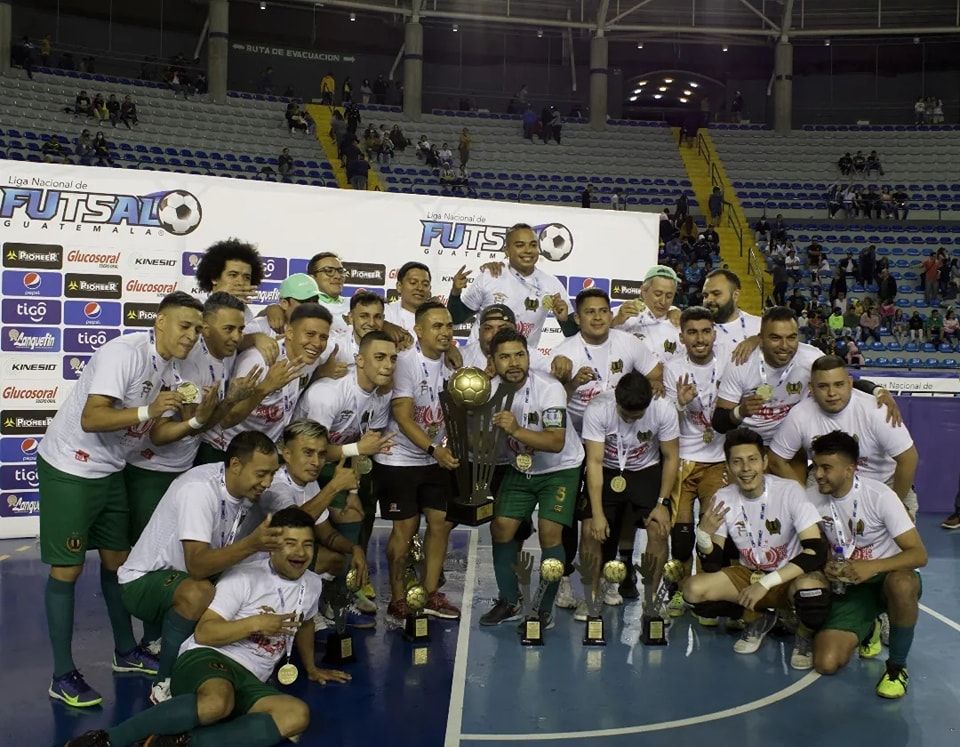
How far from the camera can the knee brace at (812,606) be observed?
5730 millimetres

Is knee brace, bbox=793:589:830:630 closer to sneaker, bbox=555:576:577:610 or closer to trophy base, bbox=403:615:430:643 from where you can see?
sneaker, bbox=555:576:577:610

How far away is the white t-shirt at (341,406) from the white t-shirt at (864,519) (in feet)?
9.54

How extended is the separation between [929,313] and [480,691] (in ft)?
66.6

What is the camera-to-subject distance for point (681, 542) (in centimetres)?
691

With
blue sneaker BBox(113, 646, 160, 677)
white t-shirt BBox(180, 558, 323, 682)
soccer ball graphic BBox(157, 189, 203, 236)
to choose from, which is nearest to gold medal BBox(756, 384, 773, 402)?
white t-shirt BBox(180, 558, 323, 682)

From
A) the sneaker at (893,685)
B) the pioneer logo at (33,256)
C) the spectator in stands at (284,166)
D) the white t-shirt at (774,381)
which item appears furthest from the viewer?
the spectator in stands at (284,166)

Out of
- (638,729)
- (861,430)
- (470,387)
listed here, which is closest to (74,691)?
(470,387)

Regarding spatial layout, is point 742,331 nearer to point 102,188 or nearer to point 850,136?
point 102,188

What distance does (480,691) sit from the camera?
5.32 m

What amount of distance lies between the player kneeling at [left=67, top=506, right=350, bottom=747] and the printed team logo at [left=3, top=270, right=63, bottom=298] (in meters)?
5.14

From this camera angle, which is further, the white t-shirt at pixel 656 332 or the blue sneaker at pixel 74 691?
the white t-shirt at pixel 656 332

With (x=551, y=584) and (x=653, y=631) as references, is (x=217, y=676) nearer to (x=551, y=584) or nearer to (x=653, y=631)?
(x=551, y=584)

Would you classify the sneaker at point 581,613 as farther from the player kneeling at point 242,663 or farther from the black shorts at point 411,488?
the player kneeling at point 242,663

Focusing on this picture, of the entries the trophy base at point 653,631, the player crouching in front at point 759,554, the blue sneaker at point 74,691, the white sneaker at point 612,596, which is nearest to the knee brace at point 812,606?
the player crouching in front at point 759,554
